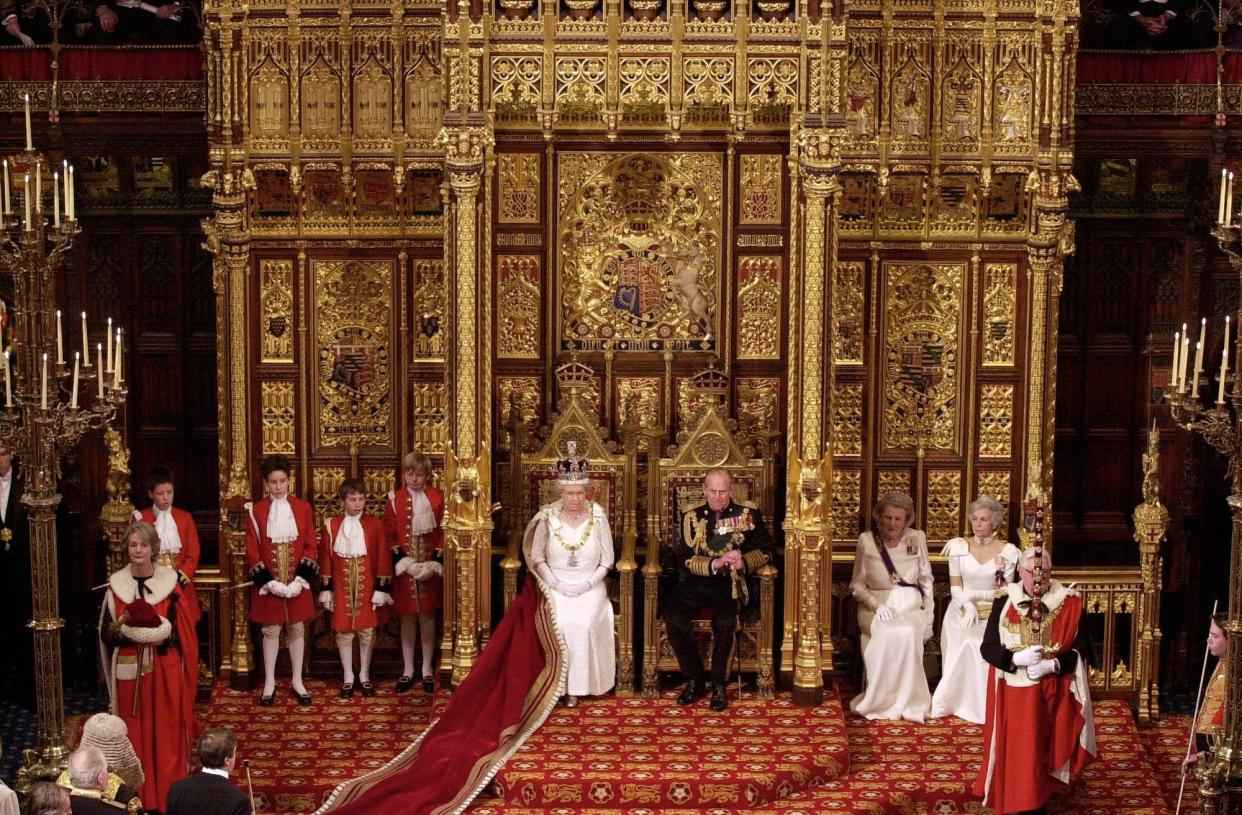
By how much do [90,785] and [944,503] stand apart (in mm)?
7432

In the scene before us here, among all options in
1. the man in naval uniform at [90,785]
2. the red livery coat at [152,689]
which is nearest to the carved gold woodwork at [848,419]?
the red livery coat at [152,689]

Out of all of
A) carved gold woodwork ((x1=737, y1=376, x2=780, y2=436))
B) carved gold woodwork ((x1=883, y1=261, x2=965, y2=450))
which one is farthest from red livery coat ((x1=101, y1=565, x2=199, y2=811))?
carved gold woodwork ((x1=883, y1=261, x2=965, y2=450))

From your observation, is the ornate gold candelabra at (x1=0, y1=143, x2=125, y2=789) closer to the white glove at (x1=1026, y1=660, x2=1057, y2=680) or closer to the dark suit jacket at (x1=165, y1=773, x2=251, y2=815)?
the dark suit jacket at (x1=165, y1=773, x2=251, y2=815)

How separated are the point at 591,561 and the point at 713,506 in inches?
34.9

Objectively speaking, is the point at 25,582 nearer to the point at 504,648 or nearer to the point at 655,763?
the point at 504,648

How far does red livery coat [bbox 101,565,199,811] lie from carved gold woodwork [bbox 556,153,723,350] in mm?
3582

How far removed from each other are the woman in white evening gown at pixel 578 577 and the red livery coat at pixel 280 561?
159 centimetres

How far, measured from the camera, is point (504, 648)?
15.4 meters

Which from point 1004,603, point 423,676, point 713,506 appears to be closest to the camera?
point 1004,603

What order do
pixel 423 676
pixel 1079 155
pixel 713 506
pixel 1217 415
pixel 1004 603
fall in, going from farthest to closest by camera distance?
1. pixel 1079 155
2. pixel 423 676
3. pixel 713 506
4. pixel 1004 603
5. pixel 1217 415

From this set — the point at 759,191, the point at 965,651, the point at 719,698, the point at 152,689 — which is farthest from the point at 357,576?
the point at 965,651

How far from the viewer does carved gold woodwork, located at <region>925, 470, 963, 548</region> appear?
664 inches

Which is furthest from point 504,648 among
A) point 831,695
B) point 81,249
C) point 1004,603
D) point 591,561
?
point 81,249

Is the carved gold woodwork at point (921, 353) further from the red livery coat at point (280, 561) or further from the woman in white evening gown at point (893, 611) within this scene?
the red livery coat at point (280, 561)
